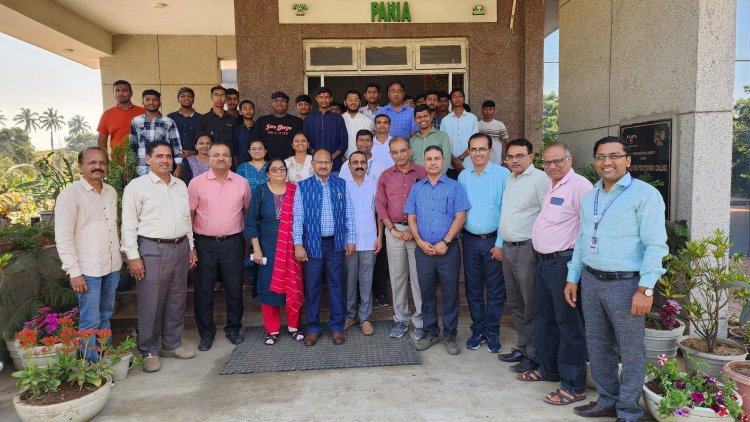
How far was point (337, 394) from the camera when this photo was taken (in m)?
3.30

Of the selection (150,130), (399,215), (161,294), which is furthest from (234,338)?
(150,130)

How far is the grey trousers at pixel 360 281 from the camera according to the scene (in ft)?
14.3

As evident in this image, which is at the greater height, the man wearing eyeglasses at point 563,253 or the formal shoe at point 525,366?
the man wearing eyeglasses at point 563,253

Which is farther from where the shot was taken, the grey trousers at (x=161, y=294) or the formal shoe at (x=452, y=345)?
the formal shoe at (x=452, y=345)

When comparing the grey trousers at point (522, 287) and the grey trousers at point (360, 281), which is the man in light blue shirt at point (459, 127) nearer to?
the grey trousers at point (360, 281)

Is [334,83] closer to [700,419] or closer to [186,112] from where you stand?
[186,112]

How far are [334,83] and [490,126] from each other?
4957mm

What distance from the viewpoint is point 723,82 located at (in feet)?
12.2

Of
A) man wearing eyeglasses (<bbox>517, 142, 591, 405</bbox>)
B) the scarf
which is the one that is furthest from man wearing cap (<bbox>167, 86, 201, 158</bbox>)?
man wearing eyeglasses (<bbox>517, 142, 591, 405</bbox>)

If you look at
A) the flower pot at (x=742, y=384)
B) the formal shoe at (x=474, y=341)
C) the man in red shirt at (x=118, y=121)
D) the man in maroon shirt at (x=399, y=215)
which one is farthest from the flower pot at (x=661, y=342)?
the man in red shirt at (x=118, y=121)

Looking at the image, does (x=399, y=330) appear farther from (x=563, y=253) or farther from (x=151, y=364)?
(x=151, y=364)

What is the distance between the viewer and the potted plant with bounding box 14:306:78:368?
3248mm

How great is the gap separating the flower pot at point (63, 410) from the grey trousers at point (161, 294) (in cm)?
87

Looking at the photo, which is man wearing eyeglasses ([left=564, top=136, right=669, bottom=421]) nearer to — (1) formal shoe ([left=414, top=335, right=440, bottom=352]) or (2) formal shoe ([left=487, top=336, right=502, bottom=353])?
(2) formal shoe ([left=487, top=336, right=502, bottom=353])
